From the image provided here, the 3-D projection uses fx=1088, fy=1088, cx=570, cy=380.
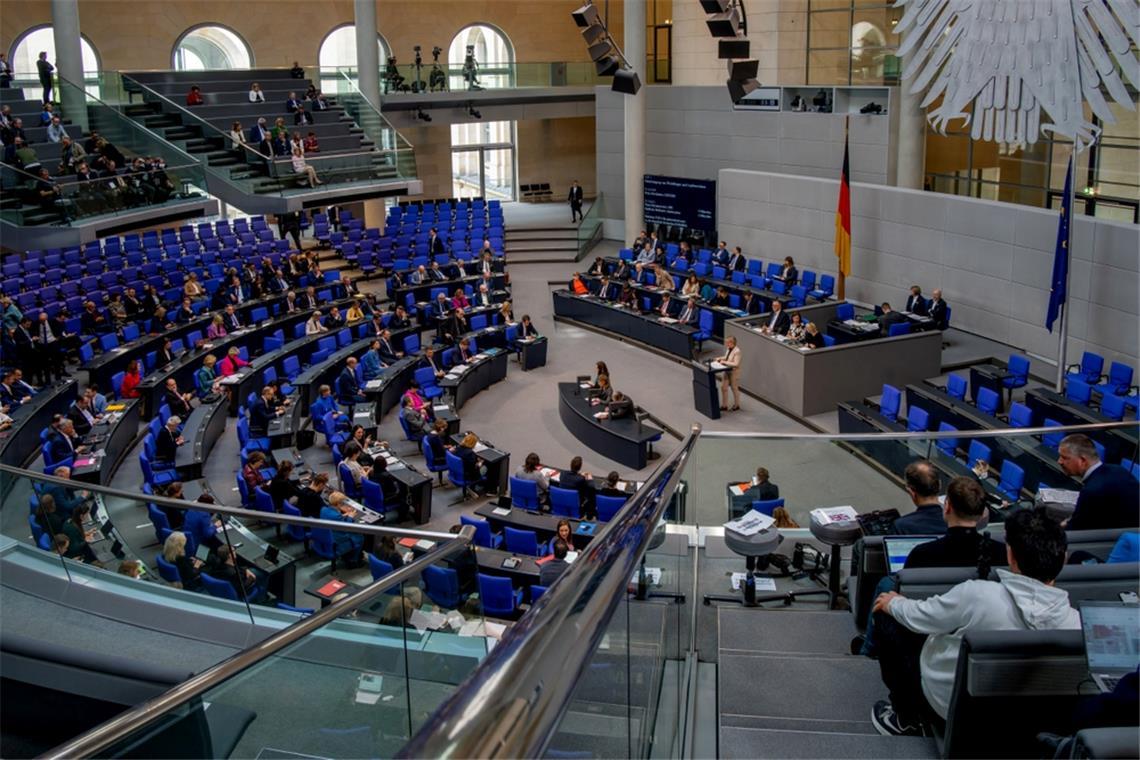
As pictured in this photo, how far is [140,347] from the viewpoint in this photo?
17.3m

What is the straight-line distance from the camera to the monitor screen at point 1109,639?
10.5 ft

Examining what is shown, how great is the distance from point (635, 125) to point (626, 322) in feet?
26.0

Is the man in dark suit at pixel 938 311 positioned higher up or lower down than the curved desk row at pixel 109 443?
higher up

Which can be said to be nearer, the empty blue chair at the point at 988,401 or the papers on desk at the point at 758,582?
the papers on desk at the point at 758,582

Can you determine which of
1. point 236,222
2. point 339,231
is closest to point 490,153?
point 339,231

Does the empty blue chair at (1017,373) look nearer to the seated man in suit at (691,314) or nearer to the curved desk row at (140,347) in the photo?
the seated man in suit at (691,314)

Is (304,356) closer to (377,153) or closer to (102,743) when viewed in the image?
(377,153)

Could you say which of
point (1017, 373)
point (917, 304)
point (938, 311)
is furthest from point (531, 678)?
point (917, 304)

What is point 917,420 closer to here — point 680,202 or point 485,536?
point 485,536


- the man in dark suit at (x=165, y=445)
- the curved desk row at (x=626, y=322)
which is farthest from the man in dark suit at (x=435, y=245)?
the man in dark suit at (x=165, y=445)

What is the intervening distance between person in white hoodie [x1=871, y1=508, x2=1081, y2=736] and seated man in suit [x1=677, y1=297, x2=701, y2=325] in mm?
16130

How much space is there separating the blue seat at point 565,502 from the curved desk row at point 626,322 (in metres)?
7.32

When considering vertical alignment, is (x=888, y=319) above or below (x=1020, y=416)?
above

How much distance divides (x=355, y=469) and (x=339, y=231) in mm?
16239
